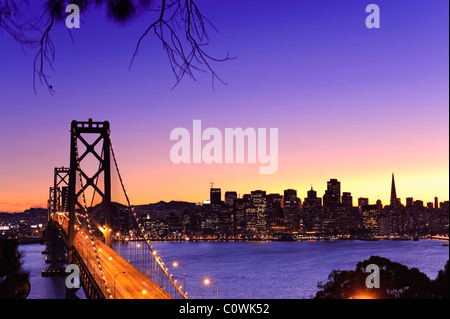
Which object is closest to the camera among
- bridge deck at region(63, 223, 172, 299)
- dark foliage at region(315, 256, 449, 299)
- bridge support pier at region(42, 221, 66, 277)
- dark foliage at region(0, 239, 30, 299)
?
dark foliage at region(0, 239, 30, 299)

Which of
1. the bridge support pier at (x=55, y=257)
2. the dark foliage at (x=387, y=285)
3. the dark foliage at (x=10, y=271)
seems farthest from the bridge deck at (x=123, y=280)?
the bridge support pier at (x=55, y=257)

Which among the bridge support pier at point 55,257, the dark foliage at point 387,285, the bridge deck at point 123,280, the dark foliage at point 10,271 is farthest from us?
the bridge support pier at point 55,257

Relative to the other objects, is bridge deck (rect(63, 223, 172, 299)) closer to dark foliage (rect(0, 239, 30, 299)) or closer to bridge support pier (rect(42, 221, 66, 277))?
dark foliage (rect(0, 239, 30, 299))

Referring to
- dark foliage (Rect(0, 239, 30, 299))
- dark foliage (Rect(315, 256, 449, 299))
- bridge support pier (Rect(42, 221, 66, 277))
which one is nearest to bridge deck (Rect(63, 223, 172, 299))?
dark foliage (Rect(315, 256, 449, 299))

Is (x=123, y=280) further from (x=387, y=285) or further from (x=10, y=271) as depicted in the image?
(x=10, y=271)

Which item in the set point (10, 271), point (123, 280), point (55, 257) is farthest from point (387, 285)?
point (55, 257)

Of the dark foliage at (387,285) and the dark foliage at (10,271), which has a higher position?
the dark foliage at (10,271)

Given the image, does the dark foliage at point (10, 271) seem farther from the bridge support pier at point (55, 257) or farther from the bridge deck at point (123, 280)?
the bridge support pier at point (55, 257)

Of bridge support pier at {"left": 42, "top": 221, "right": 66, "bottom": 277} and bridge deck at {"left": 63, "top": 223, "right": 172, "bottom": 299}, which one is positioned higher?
bridge deck at {"left": 63, "top": 223, "right": 172, "bottom": 299}

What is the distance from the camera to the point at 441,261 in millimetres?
96938

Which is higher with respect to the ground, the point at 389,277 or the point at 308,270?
the point at 389,277
